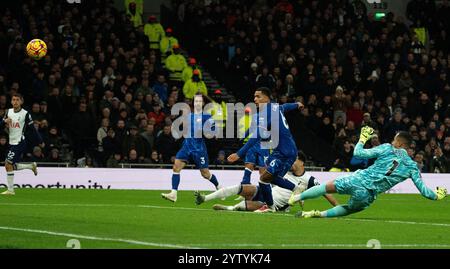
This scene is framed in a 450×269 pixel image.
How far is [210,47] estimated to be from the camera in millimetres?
36219

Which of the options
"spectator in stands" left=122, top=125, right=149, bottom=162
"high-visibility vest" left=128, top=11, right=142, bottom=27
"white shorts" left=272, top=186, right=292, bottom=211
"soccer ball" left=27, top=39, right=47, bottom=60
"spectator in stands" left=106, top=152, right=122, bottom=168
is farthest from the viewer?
"high-visibility vest" left=128, top=11, right=142, bottom=27

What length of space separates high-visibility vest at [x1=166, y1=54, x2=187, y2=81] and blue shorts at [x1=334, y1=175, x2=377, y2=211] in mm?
18789

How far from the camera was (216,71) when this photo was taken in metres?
36.3

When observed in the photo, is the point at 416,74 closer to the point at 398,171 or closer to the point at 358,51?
the point at 358,51

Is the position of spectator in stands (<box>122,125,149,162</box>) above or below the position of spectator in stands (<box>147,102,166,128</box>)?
below

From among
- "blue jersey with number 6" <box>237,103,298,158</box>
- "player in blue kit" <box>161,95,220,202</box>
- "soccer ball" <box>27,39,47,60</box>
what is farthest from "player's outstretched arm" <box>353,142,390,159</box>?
"soccer ball" <box>27,39,47,60</box>

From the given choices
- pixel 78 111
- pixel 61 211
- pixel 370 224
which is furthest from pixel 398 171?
pixel 78 111

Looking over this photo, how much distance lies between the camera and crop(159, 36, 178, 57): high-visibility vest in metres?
35.3

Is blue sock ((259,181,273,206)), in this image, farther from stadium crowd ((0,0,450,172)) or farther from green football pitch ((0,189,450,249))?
stadium crowd ((0,0,450,172))

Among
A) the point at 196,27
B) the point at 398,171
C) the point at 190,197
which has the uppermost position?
the point at 196,27

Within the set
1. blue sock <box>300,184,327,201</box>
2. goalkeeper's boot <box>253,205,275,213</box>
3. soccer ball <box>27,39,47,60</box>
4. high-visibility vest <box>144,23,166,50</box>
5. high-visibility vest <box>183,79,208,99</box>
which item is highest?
high-visibility vest <box>144,23,166,50</box>

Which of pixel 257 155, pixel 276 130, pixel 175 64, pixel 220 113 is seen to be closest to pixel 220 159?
pixel 220 113

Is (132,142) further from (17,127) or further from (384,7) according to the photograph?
(384,7)

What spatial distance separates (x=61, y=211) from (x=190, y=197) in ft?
24.4
